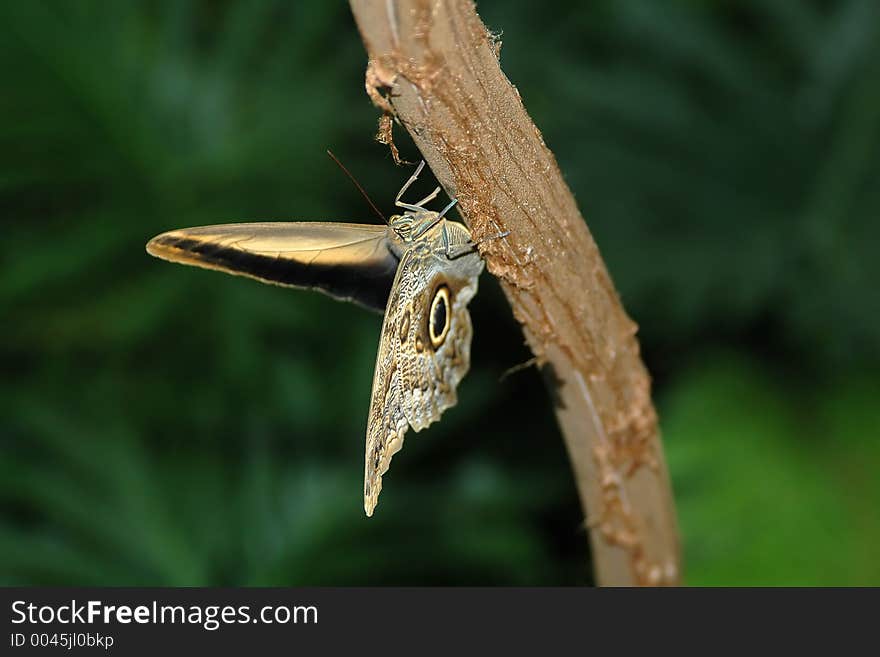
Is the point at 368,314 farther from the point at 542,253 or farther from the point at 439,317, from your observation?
the point at 542,253

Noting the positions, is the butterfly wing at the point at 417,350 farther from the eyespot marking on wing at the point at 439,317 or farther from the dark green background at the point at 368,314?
the dark green background at the point at 368,314

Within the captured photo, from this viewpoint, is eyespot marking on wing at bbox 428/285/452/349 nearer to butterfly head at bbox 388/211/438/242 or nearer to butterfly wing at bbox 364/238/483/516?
butterfly wing at bbox 364/238/483/516

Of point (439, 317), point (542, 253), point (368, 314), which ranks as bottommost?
point (542, 253)

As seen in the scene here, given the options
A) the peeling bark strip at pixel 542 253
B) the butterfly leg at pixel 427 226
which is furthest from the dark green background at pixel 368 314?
the peeling bark strip at pixel 542 253

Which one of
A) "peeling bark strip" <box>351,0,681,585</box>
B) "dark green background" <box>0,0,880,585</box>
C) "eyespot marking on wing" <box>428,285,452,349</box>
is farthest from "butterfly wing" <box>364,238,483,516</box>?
"dark green background" <box>0,0,880,585</box>

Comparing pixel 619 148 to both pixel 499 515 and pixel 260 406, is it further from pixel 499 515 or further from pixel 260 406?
pixel 260 406

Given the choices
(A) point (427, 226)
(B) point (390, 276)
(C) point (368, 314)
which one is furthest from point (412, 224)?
(C) point (368, 314)
